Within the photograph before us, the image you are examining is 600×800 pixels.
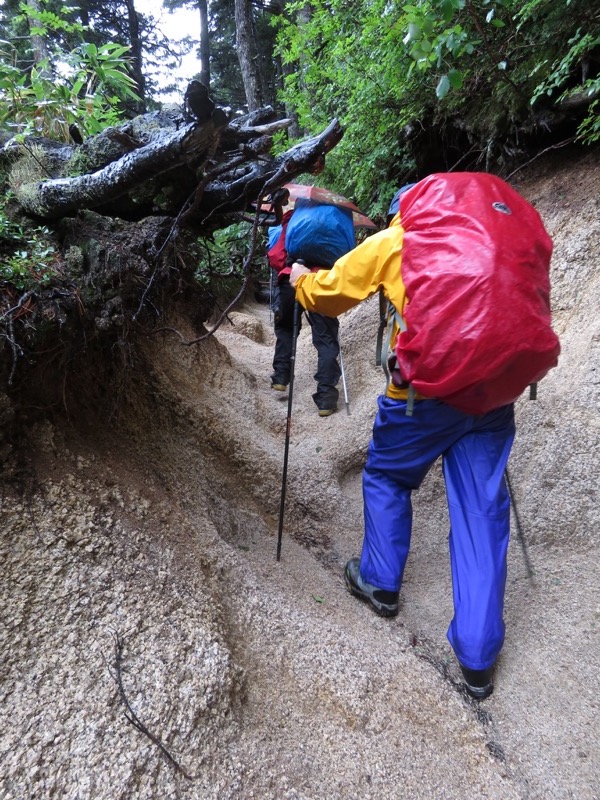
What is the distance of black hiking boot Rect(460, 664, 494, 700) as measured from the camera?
2.20m

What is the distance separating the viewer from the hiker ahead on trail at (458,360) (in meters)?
1.89

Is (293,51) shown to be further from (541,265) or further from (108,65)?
(541,265)

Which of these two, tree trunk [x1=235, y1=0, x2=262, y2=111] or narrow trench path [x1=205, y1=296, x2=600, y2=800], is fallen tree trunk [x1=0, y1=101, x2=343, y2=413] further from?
tree trunk [x1=235, y1=0, x2=262, y2=111]

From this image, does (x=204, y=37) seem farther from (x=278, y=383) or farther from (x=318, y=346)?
(x=278, y=383)

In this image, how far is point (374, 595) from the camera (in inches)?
106

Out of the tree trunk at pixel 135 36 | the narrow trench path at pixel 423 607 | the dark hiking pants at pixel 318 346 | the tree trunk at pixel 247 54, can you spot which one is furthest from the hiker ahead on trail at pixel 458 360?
the tree trunk at pixel 135 36

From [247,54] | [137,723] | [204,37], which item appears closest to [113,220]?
[137,723]

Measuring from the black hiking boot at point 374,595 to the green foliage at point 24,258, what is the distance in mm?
2412

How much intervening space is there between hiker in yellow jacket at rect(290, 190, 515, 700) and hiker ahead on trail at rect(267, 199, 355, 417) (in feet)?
5.89

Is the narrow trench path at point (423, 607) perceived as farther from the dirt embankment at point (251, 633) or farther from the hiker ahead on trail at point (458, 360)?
the hiker ahead on trail at point (458, 360)

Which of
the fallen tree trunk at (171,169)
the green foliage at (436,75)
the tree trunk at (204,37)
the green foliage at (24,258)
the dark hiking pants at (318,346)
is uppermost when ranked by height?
the tree trunk at (204,37)

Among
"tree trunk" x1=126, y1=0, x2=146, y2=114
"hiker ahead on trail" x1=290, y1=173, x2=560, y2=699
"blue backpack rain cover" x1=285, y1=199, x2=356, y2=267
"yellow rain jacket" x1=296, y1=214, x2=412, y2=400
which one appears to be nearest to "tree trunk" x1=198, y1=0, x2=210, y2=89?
"tree trunk" x1=126, y1=0, x2=146, y2=114

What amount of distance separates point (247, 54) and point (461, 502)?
37.1ft

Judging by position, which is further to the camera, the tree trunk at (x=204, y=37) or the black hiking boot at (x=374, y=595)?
the tree trunk at (x=204, y=37)
